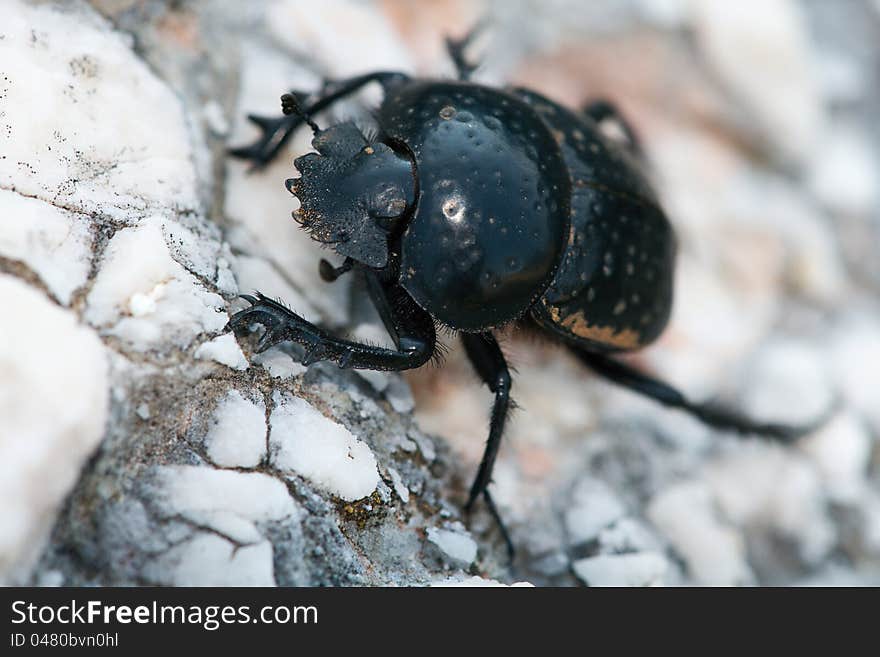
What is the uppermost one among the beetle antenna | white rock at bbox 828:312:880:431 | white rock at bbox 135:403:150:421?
white rock at bbox 828:312:880:431

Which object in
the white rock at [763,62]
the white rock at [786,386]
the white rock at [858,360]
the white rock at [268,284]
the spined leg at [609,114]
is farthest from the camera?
the white rock at [763,62]

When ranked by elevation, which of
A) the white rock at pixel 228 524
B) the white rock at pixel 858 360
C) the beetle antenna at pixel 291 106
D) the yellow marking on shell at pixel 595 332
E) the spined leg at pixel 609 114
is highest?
the spined leg at pixel 609 114

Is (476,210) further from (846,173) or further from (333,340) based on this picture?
(846,173)

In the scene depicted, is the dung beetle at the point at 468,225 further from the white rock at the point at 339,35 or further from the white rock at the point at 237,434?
the white rock at the point at 339,35

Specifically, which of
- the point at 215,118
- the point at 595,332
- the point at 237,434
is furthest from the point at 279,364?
the point at 595,332

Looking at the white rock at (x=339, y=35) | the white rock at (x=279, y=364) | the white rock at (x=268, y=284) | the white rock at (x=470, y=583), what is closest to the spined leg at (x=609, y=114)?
the white rock at (x=339, y=35)

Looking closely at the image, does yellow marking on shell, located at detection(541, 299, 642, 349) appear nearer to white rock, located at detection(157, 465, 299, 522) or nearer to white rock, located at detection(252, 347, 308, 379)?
white rock, located at detection(252, 347, 308, 379)

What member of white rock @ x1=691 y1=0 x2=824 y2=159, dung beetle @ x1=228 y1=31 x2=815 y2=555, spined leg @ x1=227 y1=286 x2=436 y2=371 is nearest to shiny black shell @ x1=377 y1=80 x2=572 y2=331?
dung beetle @ x1=228 y1=31 x2=815 y2=555
